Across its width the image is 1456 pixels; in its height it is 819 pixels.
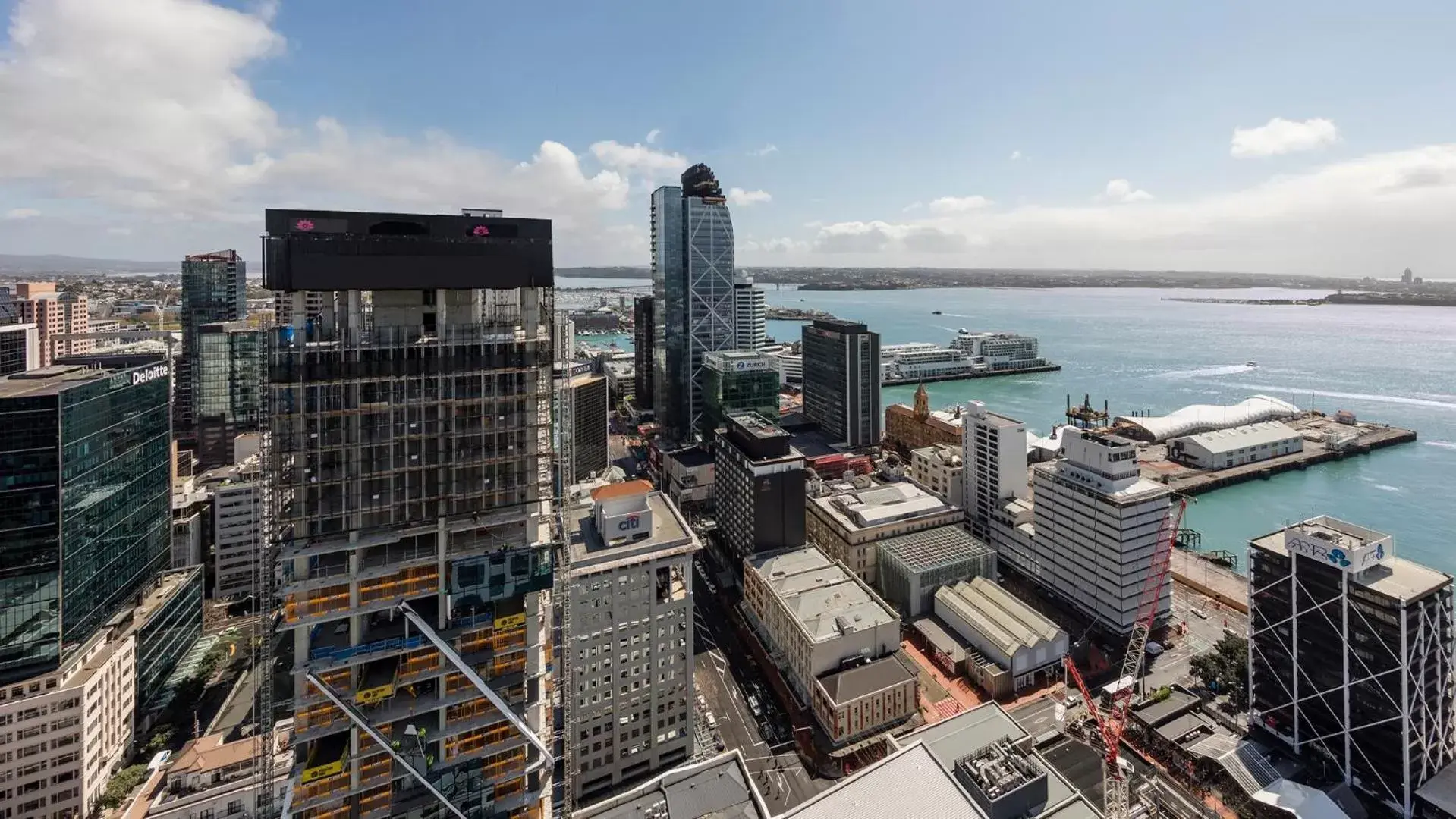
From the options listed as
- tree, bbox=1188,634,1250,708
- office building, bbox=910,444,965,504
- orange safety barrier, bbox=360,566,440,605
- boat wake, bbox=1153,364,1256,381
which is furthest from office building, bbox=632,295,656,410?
boat wake, bbox=1153,364,1256,381

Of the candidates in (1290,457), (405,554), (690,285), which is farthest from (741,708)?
(1290,457)

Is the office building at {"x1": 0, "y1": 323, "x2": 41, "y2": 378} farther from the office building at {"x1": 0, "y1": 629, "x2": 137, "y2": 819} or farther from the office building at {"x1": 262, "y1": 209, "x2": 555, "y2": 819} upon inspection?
the office building at {"x1": 262, "y1": 209, "x2": 555, "y2": 819}

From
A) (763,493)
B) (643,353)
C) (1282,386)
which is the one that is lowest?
(763,493)

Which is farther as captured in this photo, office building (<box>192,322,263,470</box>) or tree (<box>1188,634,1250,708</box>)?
office building (<box>192,322,263,470</box>)

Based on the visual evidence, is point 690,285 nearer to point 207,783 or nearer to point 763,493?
point 763,493

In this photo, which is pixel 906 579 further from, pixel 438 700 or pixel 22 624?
pixel 22 624

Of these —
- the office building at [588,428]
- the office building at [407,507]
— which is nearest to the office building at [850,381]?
the office building at [588,428]

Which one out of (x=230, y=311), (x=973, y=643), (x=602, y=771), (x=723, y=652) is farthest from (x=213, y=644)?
(x=230, y=311)
